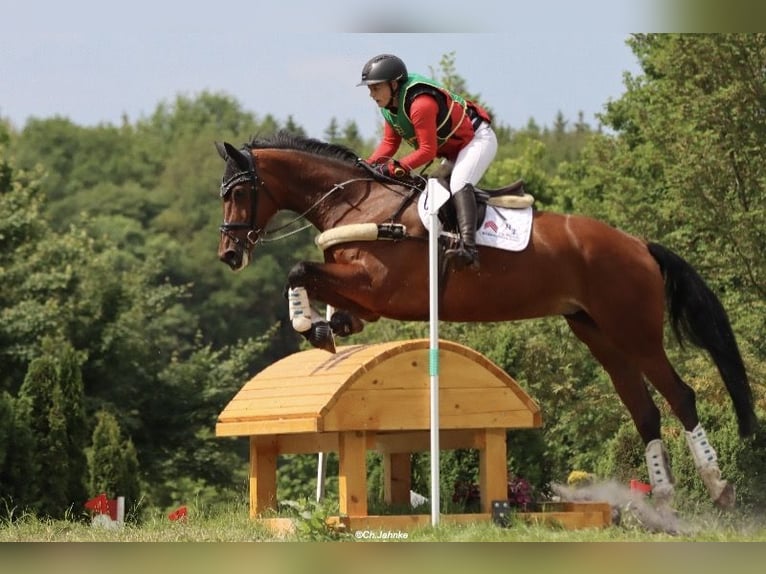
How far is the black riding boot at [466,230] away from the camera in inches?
293

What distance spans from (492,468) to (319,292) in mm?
1531

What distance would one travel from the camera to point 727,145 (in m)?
11.9

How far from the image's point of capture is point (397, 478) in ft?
30.2

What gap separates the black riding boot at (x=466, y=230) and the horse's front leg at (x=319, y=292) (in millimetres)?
549

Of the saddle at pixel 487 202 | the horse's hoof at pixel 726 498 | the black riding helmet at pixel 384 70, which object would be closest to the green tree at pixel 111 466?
the saddle at pixel 487 202

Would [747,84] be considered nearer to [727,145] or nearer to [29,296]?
[727,145]

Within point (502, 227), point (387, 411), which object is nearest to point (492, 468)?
point (387, 411)

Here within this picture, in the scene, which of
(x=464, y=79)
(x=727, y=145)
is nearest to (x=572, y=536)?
(x=727, y=145)

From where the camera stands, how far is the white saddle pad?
7652 millimetres

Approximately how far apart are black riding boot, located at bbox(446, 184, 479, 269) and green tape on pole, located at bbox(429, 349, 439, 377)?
541mm

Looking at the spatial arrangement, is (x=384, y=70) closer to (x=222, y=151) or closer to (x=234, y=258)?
(x=222, y=151)

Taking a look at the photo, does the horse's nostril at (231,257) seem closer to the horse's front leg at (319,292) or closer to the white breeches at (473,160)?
the horse's front leg at (319,292)

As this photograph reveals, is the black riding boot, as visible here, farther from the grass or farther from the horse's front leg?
the grass

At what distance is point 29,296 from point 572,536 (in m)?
12.2
